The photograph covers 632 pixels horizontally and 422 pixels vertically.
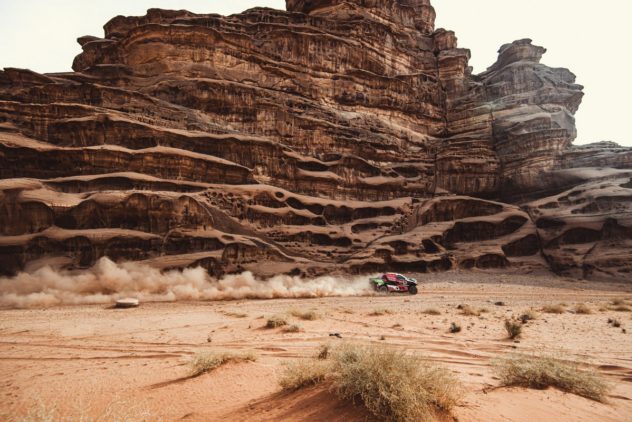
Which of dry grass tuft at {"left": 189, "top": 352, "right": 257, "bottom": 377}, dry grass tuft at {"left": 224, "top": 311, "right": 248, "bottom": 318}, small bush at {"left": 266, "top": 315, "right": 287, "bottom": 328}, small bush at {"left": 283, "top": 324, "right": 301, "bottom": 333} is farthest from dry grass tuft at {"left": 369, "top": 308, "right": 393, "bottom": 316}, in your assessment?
dry grass tuft at {"left": 189, "top": 352, "right": 257, "bottom": 377}

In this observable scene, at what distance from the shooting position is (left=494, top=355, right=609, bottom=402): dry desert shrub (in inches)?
188

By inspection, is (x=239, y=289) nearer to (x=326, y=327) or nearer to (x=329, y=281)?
(x=329, y=281)

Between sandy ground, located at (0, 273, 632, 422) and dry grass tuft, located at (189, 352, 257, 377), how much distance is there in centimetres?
14

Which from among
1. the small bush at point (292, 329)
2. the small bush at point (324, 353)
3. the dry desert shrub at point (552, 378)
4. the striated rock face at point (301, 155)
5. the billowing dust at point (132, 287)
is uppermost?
the striated rock face at point (301, 155)

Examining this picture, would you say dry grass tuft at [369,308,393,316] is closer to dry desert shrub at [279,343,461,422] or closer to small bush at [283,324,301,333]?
small bush at [283,324,301,333]

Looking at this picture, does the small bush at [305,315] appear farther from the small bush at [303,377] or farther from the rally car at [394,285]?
the rally car at [394,285]

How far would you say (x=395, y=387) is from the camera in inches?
154

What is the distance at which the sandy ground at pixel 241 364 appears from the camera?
4.62 m

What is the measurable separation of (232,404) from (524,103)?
56.5 metres

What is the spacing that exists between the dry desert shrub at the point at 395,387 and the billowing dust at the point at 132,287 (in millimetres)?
16962

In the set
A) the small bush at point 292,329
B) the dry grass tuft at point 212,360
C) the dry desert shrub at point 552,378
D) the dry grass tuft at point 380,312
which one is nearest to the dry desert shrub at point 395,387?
the dry desert shrub at point 552,378

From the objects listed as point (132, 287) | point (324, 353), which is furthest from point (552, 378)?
point (132, 287)

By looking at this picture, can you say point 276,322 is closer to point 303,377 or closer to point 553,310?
point 303,377

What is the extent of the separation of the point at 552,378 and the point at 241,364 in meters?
5.48
